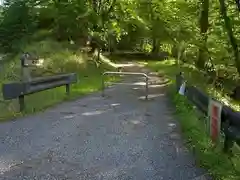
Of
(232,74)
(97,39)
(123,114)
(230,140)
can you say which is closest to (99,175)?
(230,140)

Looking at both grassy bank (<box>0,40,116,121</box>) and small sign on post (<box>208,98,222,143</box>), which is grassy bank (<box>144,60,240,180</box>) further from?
grassy bank (<box>0,40,116,121</box>)

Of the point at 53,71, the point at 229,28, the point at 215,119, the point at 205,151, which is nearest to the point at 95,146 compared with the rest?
the point at 205,151

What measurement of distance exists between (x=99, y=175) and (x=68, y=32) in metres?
23.1

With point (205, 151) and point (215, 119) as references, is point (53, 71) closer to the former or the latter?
point (215, 119)

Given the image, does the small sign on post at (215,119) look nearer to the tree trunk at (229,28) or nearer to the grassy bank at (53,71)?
the grassy bank at (53,71)

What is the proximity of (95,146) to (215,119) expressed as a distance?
6.70 feet

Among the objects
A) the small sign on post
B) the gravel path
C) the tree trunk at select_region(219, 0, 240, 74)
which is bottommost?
the gravel path

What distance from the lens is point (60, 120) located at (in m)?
8.74

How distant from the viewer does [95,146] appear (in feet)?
21.4

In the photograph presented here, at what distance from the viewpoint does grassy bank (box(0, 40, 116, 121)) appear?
10.4 meters

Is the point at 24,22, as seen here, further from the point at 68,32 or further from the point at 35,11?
the point at 68,32

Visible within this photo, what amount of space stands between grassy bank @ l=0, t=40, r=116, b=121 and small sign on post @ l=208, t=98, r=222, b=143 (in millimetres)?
4775

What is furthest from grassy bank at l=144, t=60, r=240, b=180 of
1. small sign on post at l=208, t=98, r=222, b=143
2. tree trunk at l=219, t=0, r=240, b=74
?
tree trunk at l=219, t=0, r=240, b=74

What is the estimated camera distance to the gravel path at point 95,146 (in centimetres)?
517
